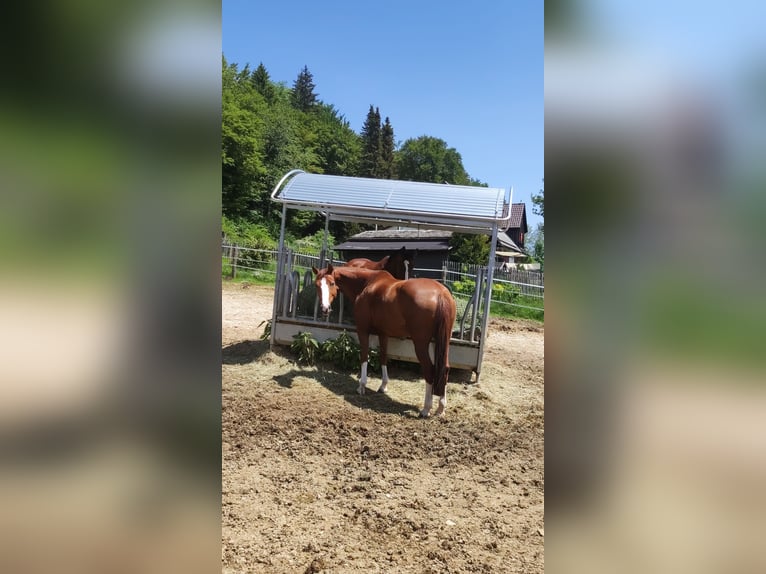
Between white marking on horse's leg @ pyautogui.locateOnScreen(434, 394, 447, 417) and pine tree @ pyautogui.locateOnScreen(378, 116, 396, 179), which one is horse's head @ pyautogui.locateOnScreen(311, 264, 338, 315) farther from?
pine tree @ pyautogui.locateOnScreen(378, 116, 396, 179)

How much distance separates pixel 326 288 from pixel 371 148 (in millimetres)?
47939

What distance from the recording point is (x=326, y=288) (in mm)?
5805

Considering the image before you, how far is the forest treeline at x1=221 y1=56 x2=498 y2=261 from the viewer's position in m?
25.9

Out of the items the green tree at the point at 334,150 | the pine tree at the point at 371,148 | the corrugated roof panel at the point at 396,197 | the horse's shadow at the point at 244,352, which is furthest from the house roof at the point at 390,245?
the pine tree at the point at 371,148

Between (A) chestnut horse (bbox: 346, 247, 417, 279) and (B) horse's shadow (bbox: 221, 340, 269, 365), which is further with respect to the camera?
(A) chestnut horse (bbox: 346, 247, 417, 279)

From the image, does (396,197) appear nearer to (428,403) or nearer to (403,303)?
(403,303)

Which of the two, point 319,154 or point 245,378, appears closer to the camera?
point 245,378

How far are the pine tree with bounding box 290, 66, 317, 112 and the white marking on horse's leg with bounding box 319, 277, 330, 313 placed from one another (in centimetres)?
5728

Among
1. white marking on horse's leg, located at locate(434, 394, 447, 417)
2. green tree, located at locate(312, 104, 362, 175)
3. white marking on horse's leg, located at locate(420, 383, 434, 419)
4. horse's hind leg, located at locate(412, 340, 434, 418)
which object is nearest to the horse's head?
horse's hind leg, located at locate(412, 340, 434, 418)
